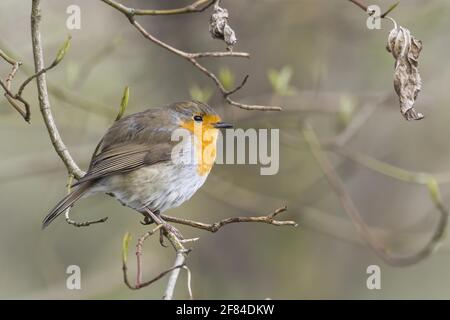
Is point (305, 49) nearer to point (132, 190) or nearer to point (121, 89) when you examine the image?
point (121, 89)

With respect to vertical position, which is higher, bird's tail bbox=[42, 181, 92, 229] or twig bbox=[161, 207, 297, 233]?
bird's tail bbox=[42, 181, 92, 229]

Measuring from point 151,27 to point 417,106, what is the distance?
6.74ft

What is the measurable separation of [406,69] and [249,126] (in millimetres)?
2530

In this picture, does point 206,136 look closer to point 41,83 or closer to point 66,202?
point 66,202

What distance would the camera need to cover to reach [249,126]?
508 centimetres

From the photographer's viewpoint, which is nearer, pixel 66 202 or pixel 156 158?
pixel 66 202

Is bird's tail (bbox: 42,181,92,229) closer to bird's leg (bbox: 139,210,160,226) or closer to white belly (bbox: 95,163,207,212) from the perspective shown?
white belly (bbox: 95,163,207,212)

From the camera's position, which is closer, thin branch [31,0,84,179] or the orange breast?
thin branch [31,0,84,179]

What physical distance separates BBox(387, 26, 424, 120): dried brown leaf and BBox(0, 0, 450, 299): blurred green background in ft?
6.58

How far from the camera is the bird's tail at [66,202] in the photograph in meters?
3.37

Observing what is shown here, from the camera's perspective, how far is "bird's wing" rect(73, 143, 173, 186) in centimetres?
371

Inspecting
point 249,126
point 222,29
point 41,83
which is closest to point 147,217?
point 41,83

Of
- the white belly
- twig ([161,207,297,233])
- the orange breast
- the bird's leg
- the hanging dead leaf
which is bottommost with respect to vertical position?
twig ([161,207,297,233])

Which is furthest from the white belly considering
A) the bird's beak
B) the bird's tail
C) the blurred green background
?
the blurred green background
